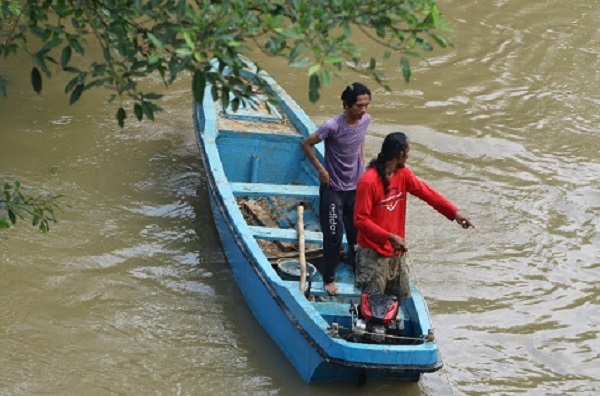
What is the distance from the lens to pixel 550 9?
48.1 feet

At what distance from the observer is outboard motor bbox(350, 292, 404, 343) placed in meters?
6.19

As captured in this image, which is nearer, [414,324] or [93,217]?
[414,324]

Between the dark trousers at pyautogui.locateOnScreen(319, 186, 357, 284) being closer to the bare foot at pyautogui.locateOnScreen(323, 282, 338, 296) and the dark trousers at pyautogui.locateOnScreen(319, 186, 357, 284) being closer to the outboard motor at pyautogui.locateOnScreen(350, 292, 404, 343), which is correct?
the bare foot at pyautogui.locateOnScreen(323, 282, 338, 296)

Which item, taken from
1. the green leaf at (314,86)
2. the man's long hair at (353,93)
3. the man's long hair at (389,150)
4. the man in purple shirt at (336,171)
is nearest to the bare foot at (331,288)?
the man in purple shirt at (336,171)

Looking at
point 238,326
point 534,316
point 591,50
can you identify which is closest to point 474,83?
point 591,50

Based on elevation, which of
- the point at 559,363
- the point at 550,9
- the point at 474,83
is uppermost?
the point at 550,9

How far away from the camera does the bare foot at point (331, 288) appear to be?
6844 mm

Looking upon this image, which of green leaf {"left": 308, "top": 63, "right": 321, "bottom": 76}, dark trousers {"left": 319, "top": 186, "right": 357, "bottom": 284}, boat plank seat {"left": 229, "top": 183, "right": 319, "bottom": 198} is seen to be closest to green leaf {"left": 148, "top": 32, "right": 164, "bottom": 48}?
green leaf {"left": 308, "top": 63, "right": 321, "bottom": 76}

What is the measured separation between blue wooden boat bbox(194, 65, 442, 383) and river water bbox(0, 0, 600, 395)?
345 millimetres

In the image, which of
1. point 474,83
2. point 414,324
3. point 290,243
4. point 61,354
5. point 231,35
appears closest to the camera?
point 231,35

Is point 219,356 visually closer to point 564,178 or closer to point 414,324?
point 414,324

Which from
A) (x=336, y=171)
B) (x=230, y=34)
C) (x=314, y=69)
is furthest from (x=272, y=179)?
(x=314, y=69)

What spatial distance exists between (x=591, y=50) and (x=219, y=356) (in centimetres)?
821

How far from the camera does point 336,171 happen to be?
692 cm
